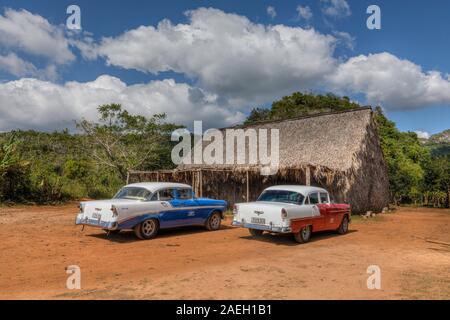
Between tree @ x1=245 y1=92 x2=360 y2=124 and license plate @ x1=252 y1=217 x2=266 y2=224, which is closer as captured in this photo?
license plate @ x1=252 y1=217 x2=266 y2=224

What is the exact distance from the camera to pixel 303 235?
10.4 metres

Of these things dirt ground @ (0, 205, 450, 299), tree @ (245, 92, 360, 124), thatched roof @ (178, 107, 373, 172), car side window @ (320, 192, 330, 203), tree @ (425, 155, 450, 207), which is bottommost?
dirt ground @ (0, 205, 450, 299)

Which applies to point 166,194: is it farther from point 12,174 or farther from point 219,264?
point 12,174

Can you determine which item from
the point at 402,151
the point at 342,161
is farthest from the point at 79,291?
the point at 402,151

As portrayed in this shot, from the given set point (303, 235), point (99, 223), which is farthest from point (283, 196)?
point (99, 223)

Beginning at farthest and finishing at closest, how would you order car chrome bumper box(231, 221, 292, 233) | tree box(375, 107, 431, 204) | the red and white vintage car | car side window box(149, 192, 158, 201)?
tree box(375, 107, 431, 204)
car side window box(149, 192, 158, 201)
the red and white vintage car
car chrome bumper box(231, 221, 292, 233)

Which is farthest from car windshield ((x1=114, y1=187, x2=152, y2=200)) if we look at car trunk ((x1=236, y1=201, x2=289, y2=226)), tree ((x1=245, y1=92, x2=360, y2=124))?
tree ((x1=245, y1=92, x2=360, y2=124))

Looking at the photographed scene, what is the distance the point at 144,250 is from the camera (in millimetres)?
9141

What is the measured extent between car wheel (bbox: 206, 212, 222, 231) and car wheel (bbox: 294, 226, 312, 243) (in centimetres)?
330

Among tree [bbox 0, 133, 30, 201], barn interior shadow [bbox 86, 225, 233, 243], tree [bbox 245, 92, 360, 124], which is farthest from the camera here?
tree [bbox 245, 92, 360, 124]

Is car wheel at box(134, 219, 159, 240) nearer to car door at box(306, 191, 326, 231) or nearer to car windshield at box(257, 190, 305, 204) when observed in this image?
car windshield at box(257, 190, 305, 204)

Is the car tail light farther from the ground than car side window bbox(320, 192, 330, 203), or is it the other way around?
car side window bbox(320, 192, 330, 203)

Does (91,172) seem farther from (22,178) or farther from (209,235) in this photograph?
(209,235)

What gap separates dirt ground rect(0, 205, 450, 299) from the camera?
5.81m
